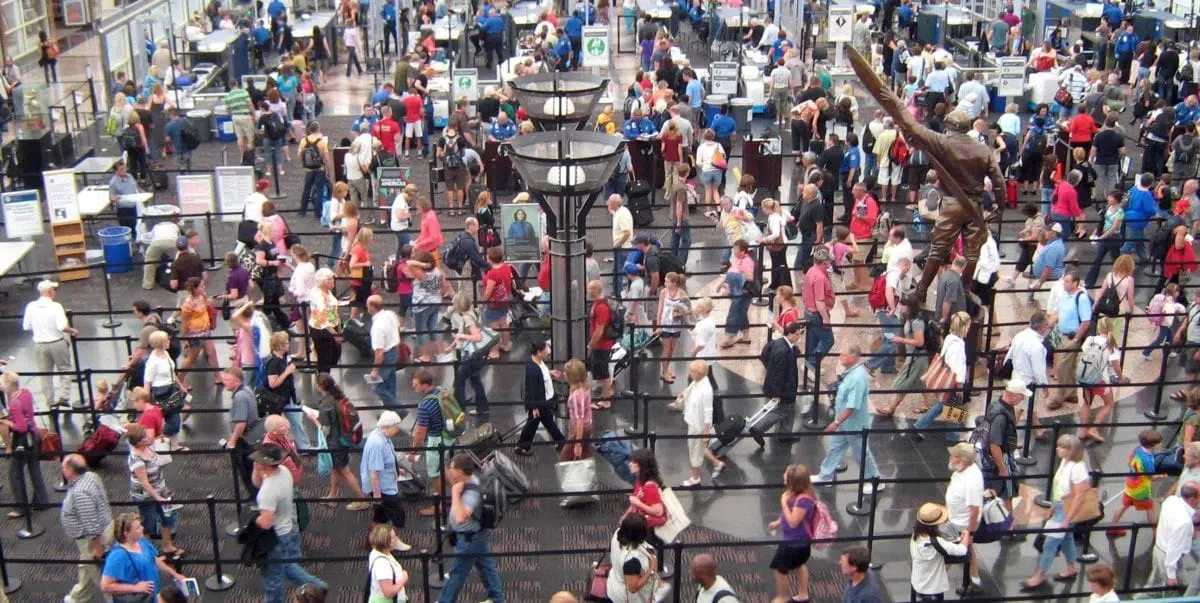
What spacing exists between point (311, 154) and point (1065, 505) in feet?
46.6

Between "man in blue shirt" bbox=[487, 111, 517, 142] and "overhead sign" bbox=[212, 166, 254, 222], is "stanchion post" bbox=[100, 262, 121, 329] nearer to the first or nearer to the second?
"overhead sign" bbox=[212, 166, 254, 222]

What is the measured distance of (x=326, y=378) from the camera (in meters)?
12.7

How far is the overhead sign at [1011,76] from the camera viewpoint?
3022cm

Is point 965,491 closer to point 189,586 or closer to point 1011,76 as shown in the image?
point 189,586

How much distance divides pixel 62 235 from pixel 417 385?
10370 millimetres

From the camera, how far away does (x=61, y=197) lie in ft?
68.3

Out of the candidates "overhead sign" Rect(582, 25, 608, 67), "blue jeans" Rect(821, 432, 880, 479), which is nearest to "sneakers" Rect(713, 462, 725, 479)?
"blue jeans" Rect(821, 432, 880, 479)

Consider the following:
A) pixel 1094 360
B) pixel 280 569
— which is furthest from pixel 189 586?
pixel 1094 360

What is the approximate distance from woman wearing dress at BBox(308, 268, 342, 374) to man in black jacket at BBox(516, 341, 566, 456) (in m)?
2.71

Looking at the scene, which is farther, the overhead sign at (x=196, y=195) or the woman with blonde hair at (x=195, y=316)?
the overhead sign at (x=196, y=195)

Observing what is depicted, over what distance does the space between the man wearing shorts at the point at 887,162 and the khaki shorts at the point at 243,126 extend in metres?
11.4

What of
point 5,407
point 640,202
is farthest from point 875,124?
point 5,407

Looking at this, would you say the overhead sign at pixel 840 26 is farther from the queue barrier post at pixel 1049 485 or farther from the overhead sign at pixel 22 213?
the queue barrier post at pixel 1049 485

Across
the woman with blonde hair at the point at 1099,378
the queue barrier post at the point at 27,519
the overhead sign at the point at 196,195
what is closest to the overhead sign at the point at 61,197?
the overhead sign at the point at 196,195
